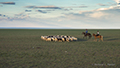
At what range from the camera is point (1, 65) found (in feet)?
25.9

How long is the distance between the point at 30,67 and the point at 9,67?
1267mm

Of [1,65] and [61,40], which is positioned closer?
[1,65]

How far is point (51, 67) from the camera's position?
7445 millimetres

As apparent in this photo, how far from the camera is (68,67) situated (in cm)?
747

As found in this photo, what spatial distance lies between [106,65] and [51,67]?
349 centimetres

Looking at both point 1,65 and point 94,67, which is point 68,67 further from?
point 1,65

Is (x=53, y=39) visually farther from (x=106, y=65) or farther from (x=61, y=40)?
(x=106, y=65)

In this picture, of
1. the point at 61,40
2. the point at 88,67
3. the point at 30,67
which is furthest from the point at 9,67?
the point at 61,40

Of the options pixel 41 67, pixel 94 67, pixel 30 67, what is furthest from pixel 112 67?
pixel 30 67

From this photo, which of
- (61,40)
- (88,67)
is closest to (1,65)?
(88,67)

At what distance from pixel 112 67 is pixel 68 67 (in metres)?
2.67

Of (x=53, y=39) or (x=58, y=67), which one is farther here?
(x=53, y=39)

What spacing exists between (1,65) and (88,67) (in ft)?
17.9

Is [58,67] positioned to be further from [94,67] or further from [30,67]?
[94,67]
